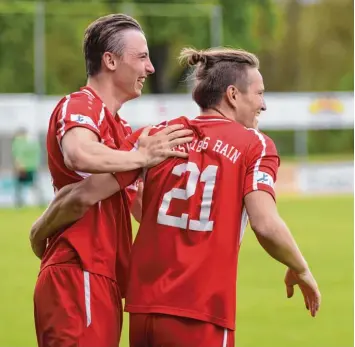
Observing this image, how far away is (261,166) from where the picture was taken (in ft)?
14.4

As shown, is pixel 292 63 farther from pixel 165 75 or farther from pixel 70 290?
pixel 70 290

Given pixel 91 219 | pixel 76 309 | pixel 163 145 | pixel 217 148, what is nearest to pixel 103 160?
pixel 163 145

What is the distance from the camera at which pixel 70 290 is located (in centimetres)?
473

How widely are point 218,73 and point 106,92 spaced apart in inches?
26.5

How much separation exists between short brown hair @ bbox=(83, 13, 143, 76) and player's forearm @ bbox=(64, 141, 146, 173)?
613 millimetres

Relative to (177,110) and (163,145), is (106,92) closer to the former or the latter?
(163,145)

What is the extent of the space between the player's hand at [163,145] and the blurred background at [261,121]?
56 cm

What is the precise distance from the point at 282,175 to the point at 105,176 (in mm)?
28091

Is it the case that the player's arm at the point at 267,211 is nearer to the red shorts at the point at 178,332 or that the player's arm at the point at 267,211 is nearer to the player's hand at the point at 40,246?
the red shorts at the point at 178,332

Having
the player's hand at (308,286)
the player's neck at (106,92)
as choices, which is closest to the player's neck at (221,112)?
the player's neck at (106,92)

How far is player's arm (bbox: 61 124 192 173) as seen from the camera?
14.7ft

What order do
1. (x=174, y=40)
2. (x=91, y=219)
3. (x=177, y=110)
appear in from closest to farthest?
(x=91, y=219) → (x=177, y=110) → (x=174, y=40)

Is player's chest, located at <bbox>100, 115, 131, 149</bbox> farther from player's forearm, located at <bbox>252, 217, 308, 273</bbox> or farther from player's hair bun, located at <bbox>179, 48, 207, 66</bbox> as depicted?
player's forearm, located at <bbox>252, 217, 308, 273</bbox>

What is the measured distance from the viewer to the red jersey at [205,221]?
14.4ft
